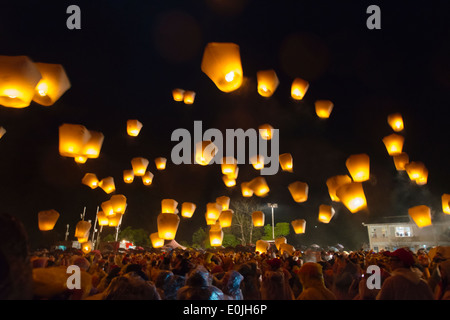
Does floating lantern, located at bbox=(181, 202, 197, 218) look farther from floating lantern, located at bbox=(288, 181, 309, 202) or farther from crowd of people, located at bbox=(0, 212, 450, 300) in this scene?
crowd of people, located at bbox=(0, 212, 450, 300)

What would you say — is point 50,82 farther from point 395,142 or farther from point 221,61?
point 395,142

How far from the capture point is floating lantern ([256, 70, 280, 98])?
7.10 meters

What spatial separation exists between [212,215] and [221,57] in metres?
9.51

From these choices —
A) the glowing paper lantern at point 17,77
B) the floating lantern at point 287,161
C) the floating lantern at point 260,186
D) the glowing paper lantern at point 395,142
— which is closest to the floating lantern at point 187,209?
the floating lantern at point 260,186

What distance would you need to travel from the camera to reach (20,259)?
65.3 inches

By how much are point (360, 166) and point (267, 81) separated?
3.25 metres

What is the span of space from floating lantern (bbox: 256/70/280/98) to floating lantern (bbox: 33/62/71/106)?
453 cm

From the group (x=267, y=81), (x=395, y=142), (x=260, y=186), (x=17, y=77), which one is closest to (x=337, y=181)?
(x=395, y=142)

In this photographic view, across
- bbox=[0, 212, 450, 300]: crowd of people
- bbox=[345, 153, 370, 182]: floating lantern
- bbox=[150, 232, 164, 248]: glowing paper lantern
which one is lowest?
bbox=[150, 232, 164, 248]: glowing paper lantern

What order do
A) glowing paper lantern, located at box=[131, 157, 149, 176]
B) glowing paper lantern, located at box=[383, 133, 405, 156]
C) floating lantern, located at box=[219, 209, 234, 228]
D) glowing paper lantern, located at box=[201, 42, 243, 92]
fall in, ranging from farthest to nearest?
floating lantern, located at box=[219, 209, 234, 228] < glowing paper lantern, located at box=[131, 157, 149, 176] < glowing paper lantern, located at box=[383, 133, 405, 156] < glowing paper lantern, located at box=[201, 42, 243, 92]

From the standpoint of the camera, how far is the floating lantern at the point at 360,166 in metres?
7.12

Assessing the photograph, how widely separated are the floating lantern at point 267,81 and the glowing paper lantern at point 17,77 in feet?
16.6

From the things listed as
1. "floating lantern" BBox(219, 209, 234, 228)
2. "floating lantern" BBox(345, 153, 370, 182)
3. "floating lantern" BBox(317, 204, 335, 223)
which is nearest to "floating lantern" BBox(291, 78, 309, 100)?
"floating lantern" BBox(345, 153, 370, 182)

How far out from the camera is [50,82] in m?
4.33
